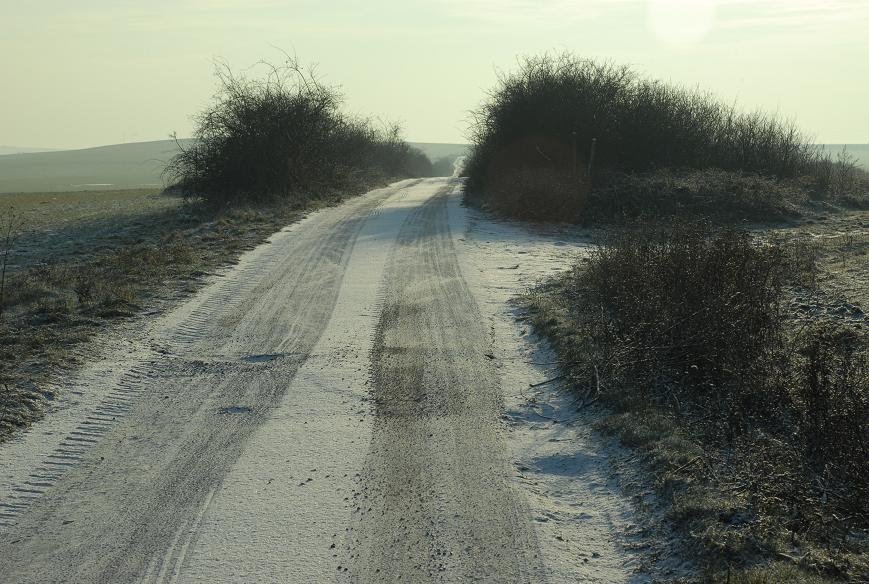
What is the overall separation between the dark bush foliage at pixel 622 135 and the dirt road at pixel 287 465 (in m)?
19.9

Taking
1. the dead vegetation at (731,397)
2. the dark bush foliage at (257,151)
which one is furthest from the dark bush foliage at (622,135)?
the dead vegetation at (731,397)

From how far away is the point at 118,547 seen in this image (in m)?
4.93

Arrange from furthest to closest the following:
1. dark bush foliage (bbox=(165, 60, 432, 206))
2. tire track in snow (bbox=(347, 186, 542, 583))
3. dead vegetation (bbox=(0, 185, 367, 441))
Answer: dark bush foliage (bbox=(165, 60, 432, 206)) < dead vegetation (bbox=(0, 185, 367, 441)) < tire track in snow (bbox=(347, 186, 542, 583))

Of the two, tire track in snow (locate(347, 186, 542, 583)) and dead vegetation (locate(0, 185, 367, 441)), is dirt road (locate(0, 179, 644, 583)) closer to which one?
tire track in snow (locate(347, 186, 542, 583))

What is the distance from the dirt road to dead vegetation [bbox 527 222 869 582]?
0.64 meters

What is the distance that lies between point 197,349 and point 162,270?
497 cm

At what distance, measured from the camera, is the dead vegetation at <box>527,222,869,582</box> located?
486 cm

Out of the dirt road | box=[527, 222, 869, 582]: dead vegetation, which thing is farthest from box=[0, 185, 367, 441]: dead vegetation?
box=[527, 222, 869, 582]: dead vegetation

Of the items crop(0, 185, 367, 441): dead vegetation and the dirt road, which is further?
crop(0, 185, 367, 441): dead vegetation

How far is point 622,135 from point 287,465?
26936mm

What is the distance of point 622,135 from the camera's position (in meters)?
30.7

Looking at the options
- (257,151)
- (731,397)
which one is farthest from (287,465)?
(257,151)

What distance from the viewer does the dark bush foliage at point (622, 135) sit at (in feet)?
100

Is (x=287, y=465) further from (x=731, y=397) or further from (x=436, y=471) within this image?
(x=731, y=397)
